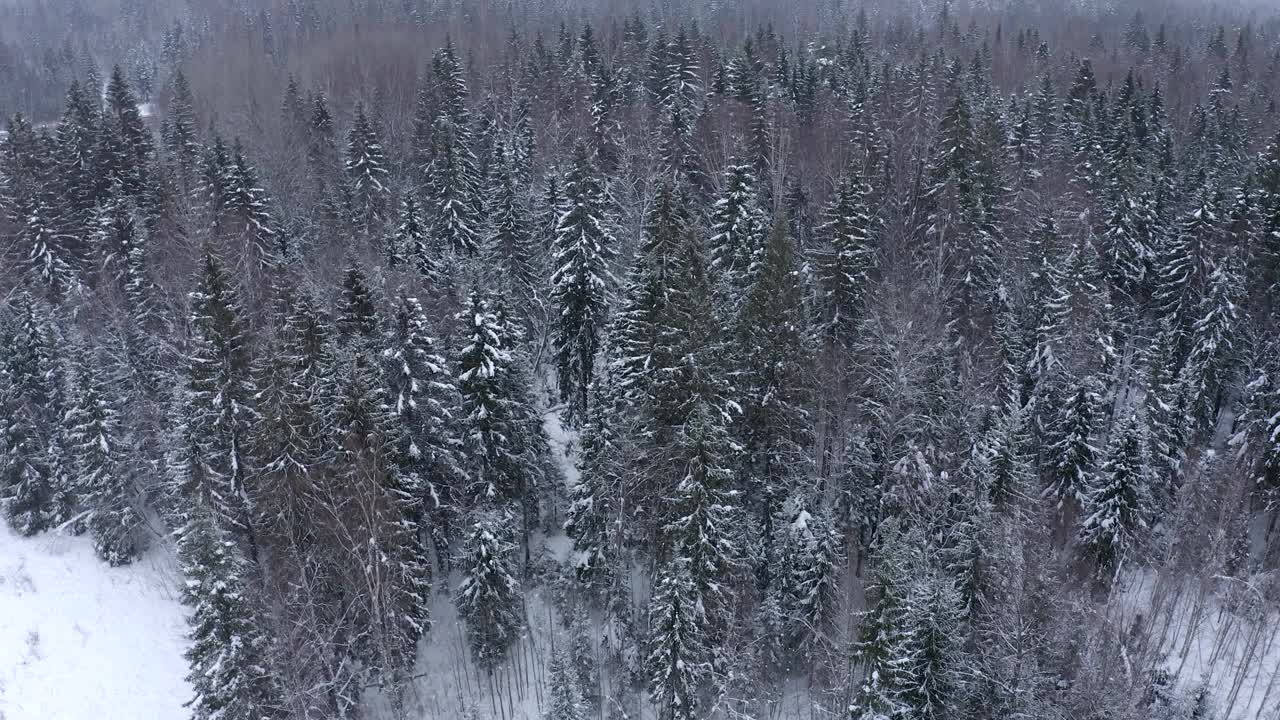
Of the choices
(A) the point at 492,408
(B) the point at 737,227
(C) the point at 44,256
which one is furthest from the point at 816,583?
(C) the point at 44,256

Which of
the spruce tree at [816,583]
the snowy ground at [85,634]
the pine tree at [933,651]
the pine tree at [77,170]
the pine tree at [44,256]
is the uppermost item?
the pine tree at [77,170]

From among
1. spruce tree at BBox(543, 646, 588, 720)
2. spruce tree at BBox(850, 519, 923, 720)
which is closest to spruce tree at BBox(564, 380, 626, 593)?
spruce tree at BBox(543, 646, 588, 720)

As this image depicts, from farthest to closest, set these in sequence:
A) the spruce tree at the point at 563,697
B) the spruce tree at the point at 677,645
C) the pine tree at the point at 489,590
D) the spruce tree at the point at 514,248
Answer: the spruce tree at the point at 514,248 < the pine tree at the point at 489,590 < the spruce tree at the point at 563,697 < the spruce tree at the point at 677,645

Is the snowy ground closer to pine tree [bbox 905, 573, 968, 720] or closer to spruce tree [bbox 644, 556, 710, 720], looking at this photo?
spruce tree [bbox 644, 556, 710, 720]

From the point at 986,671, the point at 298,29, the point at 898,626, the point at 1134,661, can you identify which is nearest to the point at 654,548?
the point at 898,626

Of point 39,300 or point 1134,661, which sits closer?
point 1134,661

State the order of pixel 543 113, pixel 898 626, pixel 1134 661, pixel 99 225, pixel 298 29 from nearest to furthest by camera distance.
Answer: pixel 898 626 < pixel 1134 661 < pixel 99 225 < pixel 543 113 < pixel 298 29

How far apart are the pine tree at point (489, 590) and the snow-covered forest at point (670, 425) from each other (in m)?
0.19

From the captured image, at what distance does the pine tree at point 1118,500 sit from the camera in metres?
32.0

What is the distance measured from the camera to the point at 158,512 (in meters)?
36.6

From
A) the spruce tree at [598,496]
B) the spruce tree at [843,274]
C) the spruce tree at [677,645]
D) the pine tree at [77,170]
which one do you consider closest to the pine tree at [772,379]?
the spruce tree at [843,274]

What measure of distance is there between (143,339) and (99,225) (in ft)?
39.3

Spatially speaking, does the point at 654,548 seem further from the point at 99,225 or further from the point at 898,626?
the point at 99,225

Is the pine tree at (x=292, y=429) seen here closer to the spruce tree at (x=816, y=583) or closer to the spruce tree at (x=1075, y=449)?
the spruce tree at (x=816, y=583)
